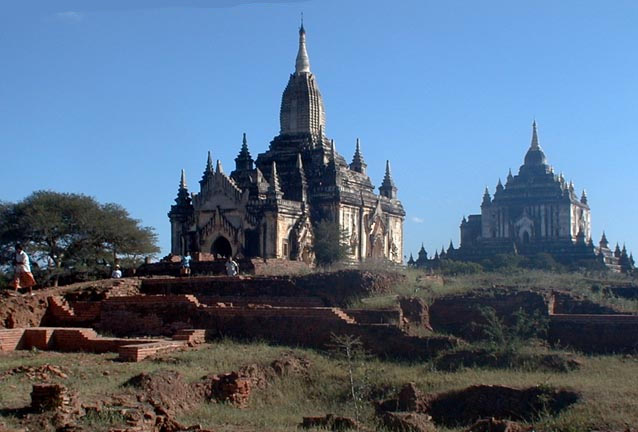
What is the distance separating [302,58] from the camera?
43.8 metres

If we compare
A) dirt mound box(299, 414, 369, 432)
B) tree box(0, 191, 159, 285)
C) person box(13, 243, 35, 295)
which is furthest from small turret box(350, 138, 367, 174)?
dirt mound box(299, 414, 369, 432)

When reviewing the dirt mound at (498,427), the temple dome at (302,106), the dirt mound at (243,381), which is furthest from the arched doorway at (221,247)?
the dirt mound at (498,427)

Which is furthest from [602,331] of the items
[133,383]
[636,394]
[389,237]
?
[389,237]

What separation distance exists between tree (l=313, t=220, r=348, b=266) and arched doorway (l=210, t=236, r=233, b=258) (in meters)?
3.72

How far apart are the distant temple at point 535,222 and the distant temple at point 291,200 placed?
1379cm

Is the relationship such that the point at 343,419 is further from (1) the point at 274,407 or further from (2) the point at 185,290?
(2) the point at 185,290

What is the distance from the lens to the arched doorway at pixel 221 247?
3870 cm

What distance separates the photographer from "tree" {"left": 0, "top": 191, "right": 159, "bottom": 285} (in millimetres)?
35562

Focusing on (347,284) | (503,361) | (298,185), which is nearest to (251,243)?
(298,185)

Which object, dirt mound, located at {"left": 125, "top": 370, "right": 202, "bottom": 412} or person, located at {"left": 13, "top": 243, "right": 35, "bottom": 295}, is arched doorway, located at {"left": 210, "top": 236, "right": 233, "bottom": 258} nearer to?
person, located at {"left": 13, "top": 243, "right": 35, "bottom": 295}

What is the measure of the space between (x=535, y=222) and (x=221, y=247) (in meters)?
25.9

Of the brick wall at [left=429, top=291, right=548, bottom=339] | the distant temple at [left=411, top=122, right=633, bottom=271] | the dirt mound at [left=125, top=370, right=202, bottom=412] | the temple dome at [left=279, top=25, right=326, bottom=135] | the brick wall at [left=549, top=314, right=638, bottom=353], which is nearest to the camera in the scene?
the dirt mound at [left=125, top=370, right=202, bottom=412]

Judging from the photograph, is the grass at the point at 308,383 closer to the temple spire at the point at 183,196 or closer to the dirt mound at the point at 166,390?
the dirt mound at the point at 166,390

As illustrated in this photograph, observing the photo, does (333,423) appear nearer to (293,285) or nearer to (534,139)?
(293,285)
